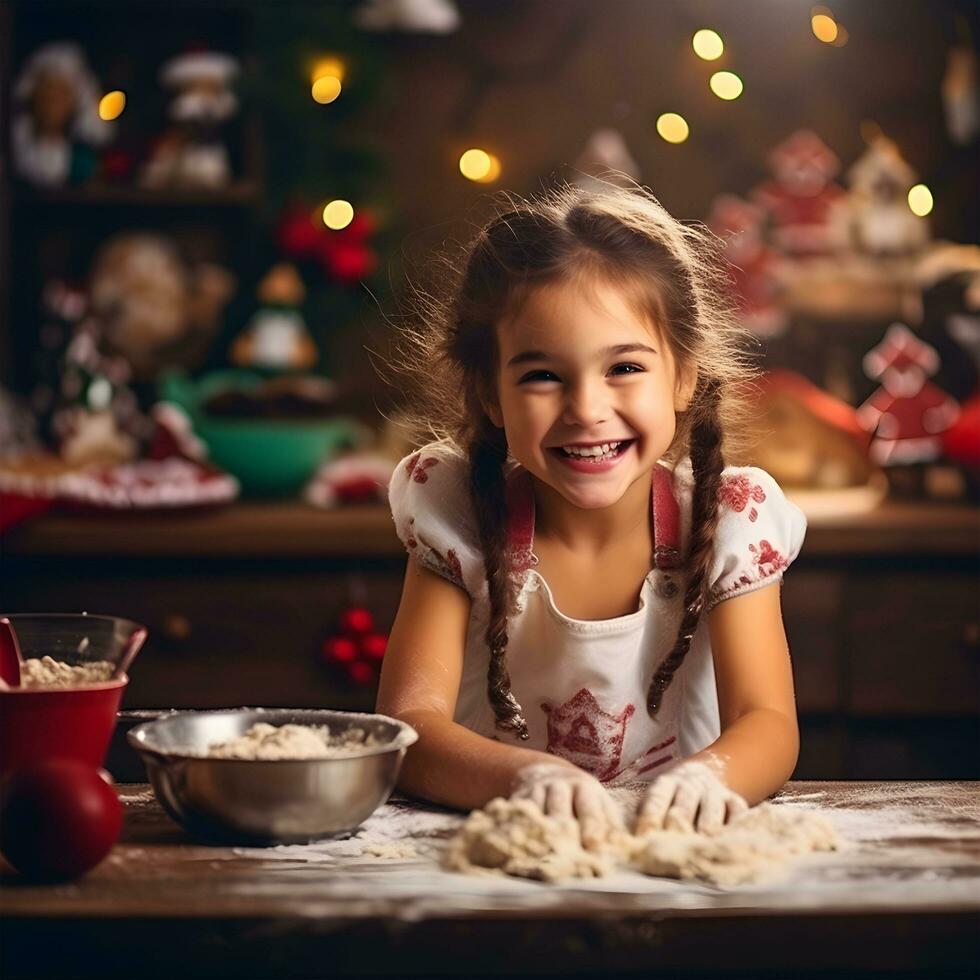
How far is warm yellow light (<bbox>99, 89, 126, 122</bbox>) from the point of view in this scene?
271cm

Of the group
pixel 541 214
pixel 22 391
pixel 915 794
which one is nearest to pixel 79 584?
pixel 22 391

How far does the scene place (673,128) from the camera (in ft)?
9.01

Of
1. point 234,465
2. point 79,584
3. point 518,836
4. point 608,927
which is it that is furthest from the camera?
point 234,465

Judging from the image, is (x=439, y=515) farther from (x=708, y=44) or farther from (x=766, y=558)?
(x=708, y=44)

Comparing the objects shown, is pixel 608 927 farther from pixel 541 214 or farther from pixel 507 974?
pixel 541 214

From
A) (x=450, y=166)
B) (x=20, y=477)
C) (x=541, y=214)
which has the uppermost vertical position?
(x=450, y=166)

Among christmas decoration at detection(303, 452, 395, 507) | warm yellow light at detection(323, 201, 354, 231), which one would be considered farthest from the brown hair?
warm yellow light at detection(323, 201, 354, 231)

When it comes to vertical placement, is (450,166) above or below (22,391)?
above

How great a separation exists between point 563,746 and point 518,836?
1.72ft

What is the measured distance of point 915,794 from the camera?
110 cm

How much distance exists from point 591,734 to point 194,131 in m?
1.64

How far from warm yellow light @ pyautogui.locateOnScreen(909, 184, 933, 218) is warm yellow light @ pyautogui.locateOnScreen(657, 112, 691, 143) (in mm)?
407

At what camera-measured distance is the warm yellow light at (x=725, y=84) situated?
8.96 ft

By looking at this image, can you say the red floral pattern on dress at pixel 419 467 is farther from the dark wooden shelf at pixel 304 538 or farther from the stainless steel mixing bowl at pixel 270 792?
the dark wooden shelf at pixel 304 538
